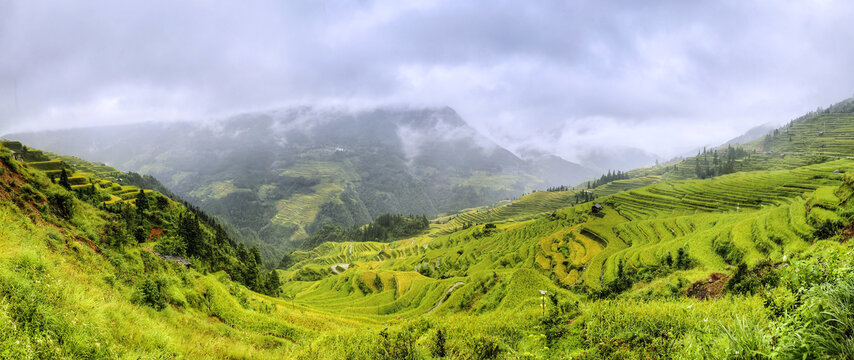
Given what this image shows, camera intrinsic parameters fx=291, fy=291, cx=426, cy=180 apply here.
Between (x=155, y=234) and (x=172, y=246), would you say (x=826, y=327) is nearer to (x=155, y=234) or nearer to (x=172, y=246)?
(x=172, y=246)

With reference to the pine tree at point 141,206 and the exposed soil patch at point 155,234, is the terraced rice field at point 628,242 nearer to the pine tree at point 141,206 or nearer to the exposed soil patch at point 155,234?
the exposed soil patch at point 155,234

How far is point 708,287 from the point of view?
27.8m

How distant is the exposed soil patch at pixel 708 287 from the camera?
2658 cm

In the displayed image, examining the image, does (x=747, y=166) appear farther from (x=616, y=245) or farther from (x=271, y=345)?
(x=271, y=345)

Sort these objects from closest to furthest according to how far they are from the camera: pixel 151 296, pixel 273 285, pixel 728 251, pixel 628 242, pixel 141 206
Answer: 1. pixel 151 296
2. pixel 728 251
3. pixel 141 206
4. pixel 273 285
5. pixel 628 242

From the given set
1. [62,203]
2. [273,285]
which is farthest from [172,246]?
[62,203]

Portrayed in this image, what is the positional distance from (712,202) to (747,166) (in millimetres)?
131656

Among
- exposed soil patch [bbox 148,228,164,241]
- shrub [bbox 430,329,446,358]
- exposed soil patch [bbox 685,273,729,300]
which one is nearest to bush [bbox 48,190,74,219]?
shrub [bbox 430,329,446,358]

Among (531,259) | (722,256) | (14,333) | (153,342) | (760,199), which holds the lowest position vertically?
(531,259)

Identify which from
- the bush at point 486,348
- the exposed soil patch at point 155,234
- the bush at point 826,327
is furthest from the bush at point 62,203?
the exposed soil patch at point 155,234

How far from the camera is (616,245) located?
219 feet

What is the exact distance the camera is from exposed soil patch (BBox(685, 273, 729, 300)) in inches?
1046

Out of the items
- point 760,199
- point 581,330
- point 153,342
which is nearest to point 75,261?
point 153,342

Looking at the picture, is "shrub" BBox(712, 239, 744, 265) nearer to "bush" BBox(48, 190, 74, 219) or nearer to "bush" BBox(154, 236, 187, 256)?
"bush" BBox(48, 190, 74, 219)
